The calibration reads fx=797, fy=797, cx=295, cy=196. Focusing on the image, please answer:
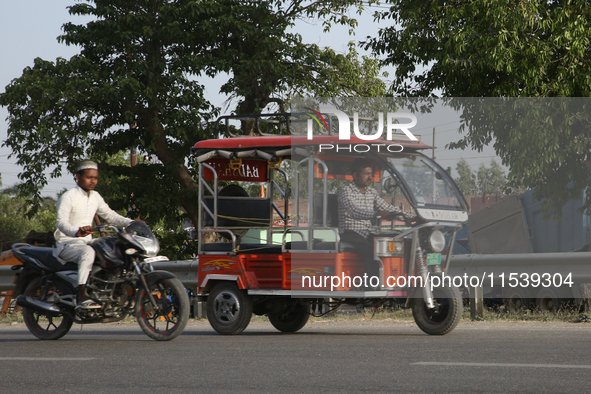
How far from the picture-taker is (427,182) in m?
9.04

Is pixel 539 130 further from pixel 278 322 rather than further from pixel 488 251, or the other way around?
pixel 278 322

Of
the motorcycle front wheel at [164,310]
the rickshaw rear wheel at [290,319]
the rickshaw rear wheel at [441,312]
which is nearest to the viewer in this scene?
the motorcycle front wheel at [164,310]

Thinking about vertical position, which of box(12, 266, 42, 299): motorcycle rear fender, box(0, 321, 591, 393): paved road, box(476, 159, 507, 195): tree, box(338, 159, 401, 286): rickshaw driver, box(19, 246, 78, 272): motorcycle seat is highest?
box(476, 159, 507, 195): tree

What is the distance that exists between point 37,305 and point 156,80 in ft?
40.2

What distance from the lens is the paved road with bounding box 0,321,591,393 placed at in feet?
17.3

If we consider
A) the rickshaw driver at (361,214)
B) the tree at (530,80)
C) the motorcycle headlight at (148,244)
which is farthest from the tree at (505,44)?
the motorcycle headlight at (148,244)

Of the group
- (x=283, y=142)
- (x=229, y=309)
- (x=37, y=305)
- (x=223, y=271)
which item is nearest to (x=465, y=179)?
(x=283, y=142)

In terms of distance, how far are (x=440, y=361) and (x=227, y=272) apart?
3.86m

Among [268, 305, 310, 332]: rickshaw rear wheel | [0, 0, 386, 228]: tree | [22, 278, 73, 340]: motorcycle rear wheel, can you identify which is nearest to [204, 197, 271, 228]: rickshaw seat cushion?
[268, 305, 310, 332]: rickshaw rear wheel

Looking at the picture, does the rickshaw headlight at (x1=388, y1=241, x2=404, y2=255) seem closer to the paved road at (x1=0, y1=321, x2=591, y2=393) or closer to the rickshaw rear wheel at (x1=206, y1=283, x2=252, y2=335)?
the paved road at (x1=0, y1=321, x2=591, y2=393)

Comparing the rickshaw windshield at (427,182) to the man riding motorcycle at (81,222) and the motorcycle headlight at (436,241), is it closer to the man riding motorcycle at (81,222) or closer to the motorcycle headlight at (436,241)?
the motorcycle headlight at (436,241)

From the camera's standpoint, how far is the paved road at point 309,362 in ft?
17.3

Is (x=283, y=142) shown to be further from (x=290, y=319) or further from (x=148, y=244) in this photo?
(x=290, y=319)

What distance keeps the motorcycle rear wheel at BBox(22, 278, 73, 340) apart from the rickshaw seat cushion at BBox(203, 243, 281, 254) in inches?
77.0
